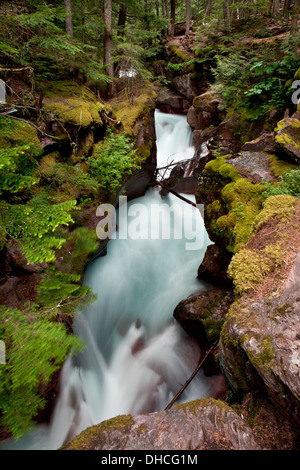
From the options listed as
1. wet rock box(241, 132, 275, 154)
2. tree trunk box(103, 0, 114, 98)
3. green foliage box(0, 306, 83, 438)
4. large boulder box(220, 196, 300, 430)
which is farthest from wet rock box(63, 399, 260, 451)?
tree trunk box(103, 0, 114, 98)

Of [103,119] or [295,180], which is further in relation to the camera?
[103,119]

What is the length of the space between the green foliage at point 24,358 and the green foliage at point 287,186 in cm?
433

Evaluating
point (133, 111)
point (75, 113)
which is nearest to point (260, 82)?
point (133, 111)

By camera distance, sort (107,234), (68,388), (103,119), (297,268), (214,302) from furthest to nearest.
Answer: (103,119), (107,234), (214,302), (68,388), (297,268)

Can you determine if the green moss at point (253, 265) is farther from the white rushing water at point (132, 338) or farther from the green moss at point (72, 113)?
the green moss at point (72, 113)

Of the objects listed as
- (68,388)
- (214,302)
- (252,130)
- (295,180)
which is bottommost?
(68,388)

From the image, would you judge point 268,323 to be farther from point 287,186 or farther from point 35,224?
point 287,186

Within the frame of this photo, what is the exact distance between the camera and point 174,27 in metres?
20.0

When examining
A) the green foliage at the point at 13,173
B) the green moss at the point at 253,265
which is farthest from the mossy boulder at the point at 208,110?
the green foliage at the point at 13,173

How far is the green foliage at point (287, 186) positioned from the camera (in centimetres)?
406

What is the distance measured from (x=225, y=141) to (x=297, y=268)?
8.65 metres

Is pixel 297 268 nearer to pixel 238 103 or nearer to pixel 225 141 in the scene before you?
pixel 225 141

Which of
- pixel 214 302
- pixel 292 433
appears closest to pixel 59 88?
pixel 214 302

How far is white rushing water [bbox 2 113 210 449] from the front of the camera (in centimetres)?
493
